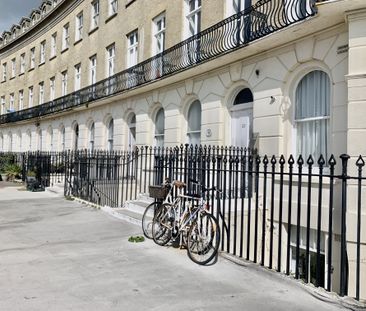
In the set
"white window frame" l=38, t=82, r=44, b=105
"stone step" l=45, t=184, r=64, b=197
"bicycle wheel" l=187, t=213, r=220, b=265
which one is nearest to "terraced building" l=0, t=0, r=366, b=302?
"white window frame" l=38, t=82, r=44, b=105

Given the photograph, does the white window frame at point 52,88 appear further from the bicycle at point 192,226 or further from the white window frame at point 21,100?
the bicycle at point 192,226

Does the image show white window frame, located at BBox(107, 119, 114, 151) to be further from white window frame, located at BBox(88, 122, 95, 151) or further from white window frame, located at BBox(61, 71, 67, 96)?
white window frame, located at BBox(61, 71, 67, 96)

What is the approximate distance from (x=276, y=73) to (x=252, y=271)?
21.5ft

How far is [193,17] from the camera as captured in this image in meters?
14.4

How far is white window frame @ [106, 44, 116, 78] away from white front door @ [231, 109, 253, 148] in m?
10.1

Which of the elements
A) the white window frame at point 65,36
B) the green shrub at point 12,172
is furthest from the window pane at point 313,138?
the white window frame at point 65,36

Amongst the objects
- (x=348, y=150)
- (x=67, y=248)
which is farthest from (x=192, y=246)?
(x=348, y=150)

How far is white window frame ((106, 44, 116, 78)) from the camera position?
20.0 metres

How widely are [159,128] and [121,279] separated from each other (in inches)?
474

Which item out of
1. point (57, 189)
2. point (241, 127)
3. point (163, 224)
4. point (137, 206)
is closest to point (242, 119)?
point (241, 127)

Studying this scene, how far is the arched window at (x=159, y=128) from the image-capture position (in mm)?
16294

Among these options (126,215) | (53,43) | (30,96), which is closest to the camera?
(126,215)

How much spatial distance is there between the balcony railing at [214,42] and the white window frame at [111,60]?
0.81m

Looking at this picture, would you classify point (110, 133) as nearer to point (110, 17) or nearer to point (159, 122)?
point (159, 122)
